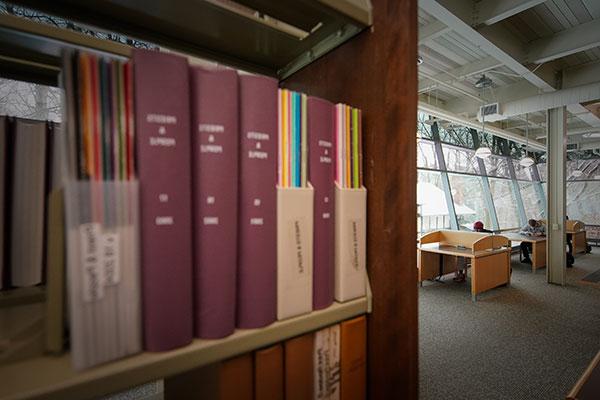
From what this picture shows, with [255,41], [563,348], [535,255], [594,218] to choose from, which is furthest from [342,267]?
[594,218]

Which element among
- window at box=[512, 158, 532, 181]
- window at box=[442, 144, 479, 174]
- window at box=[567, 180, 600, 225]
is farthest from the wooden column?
window at box=[567, 180, 600, 225]

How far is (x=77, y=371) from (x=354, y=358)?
513 mm

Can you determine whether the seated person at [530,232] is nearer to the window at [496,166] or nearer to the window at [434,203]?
the window at [434,203]

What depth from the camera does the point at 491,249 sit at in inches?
179

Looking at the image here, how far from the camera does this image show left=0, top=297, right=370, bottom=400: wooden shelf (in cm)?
37

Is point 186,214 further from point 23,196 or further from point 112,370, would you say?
point 23,196

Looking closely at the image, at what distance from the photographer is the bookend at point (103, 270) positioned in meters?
0.37

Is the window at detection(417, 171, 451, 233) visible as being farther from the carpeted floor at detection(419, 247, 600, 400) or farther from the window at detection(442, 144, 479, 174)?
the carpeted floor at detection(419, 247, 600, 400)

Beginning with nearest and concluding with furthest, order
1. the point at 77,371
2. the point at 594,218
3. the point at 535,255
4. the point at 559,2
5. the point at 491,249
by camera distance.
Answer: the point at 77,371 → the point at 559,2 → the point at 491,249 → the point at 535,255 → the point at 594,218

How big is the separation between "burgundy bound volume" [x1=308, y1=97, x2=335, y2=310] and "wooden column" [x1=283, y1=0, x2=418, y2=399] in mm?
135

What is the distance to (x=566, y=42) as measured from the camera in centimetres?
345

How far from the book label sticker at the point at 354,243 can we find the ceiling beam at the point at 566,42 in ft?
14.8

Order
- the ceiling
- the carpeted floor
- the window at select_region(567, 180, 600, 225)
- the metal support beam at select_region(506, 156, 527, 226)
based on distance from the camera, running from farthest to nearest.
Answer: the window at select_region(567, 180, 600, 225) < the metal support beam at select_region(506, 156, 527, 226) < the ceiling < the carpeted floor

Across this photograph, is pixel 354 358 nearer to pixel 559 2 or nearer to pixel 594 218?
pixel 559 2
